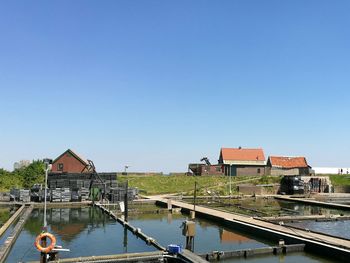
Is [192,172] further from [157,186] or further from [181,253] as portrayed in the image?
[181,253]

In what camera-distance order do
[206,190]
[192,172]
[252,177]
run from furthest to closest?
1. [192,172]
2. [252,177]
3. [206,190]

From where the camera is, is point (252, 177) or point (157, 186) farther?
point (252, 177)

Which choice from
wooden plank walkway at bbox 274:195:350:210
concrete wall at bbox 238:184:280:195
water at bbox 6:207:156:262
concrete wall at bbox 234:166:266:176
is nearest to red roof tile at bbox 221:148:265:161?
concrete wall at bbox 234:166:266:176

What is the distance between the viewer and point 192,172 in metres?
79.3

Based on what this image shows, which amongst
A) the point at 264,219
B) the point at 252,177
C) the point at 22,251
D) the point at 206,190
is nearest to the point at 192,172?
the point at 252,177

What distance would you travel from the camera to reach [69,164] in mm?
65125

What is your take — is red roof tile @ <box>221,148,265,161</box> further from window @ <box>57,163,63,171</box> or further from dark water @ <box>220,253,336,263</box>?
dark water @ <box>220,253,336,263</box>

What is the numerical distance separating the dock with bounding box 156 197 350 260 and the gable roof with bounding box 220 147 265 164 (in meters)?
46.1

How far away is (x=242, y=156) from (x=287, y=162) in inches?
360

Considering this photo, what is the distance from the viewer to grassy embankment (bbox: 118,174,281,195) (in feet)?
207

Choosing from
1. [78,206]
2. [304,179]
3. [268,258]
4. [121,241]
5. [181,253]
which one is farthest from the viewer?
[304,179]

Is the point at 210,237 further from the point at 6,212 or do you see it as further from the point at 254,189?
the point at 254,189

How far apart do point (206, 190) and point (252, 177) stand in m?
14.4

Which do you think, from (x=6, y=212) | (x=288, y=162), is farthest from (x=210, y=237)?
(x=288, y=162)
